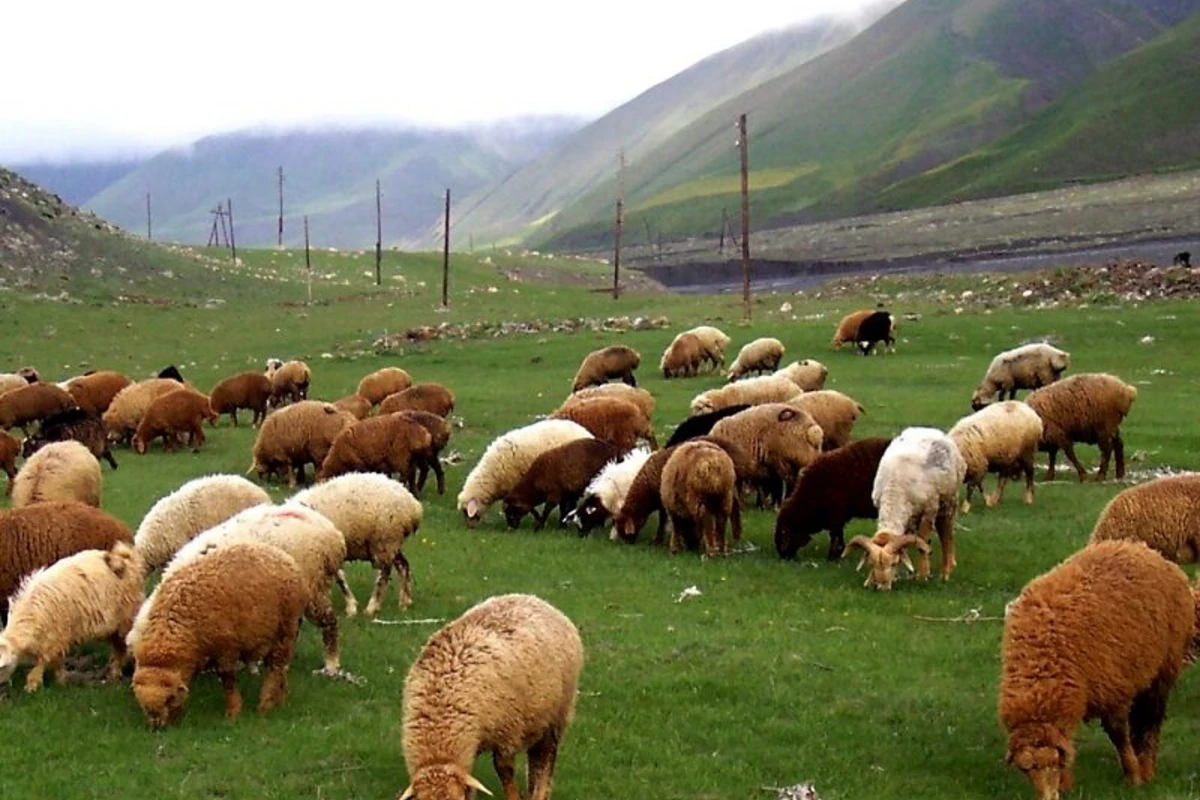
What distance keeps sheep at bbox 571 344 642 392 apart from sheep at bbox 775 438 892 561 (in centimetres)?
1686

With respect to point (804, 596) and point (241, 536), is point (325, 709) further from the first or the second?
point (804, 596)

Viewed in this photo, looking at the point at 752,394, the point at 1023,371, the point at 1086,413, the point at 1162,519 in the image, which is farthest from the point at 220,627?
the point at 1023,371

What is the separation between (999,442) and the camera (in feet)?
58.2

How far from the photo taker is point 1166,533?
462 inches

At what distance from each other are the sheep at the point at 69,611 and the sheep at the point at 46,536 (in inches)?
17.7

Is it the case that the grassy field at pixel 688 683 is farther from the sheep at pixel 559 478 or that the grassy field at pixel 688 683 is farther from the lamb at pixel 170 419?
the lamb at pixel 170 419

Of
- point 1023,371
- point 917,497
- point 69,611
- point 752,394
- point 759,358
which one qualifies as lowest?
point 69,611

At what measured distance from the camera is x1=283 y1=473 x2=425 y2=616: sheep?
536 inches

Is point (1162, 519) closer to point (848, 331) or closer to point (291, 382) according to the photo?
point (291, 382)

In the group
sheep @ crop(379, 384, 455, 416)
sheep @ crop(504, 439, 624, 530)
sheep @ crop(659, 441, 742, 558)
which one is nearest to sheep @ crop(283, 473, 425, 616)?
sheep @ crop(659, 441, 742, 558)

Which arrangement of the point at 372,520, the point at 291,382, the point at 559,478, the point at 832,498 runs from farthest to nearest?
the point at 291,382 < the point at 559,478 < the point at 832,498 < the point at 372,520

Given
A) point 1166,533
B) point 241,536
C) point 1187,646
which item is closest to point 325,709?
point 241,536

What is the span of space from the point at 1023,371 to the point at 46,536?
2102cm

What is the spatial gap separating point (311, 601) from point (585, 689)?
2.78 m
